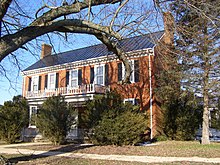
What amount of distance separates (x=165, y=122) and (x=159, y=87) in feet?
8.81

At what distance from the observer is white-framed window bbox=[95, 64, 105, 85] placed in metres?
23.3

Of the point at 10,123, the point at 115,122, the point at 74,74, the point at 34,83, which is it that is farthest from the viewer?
the point at 34,83

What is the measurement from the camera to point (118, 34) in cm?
827

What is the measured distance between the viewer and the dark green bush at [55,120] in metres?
17.1

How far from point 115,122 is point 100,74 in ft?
30.4

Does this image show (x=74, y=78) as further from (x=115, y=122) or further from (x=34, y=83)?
(x=115, y=122)

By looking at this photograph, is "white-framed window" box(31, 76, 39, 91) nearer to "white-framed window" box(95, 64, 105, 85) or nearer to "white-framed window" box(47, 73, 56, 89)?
"white-framed window" box(47, 73, 56, 89)

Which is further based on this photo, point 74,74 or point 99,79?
point 74,74

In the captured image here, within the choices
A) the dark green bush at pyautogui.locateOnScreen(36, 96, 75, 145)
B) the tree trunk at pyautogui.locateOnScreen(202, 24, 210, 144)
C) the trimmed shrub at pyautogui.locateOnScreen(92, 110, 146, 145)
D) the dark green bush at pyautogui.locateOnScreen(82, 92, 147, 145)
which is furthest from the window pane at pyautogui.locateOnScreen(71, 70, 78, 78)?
the tree trunk at pyautogui.locateOnScreen(202, 24, 210, 144)

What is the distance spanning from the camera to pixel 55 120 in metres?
17.1

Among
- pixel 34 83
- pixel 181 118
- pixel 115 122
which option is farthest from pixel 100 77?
pixel 115 122

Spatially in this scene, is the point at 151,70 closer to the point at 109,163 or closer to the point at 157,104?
the point at 157,104

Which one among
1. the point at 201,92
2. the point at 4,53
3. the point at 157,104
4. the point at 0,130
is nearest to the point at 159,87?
the point at 157,104

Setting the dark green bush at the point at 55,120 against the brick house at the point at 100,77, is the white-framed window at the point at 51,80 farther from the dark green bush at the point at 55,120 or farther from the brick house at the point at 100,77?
the dark green bush at the point at 55,120
